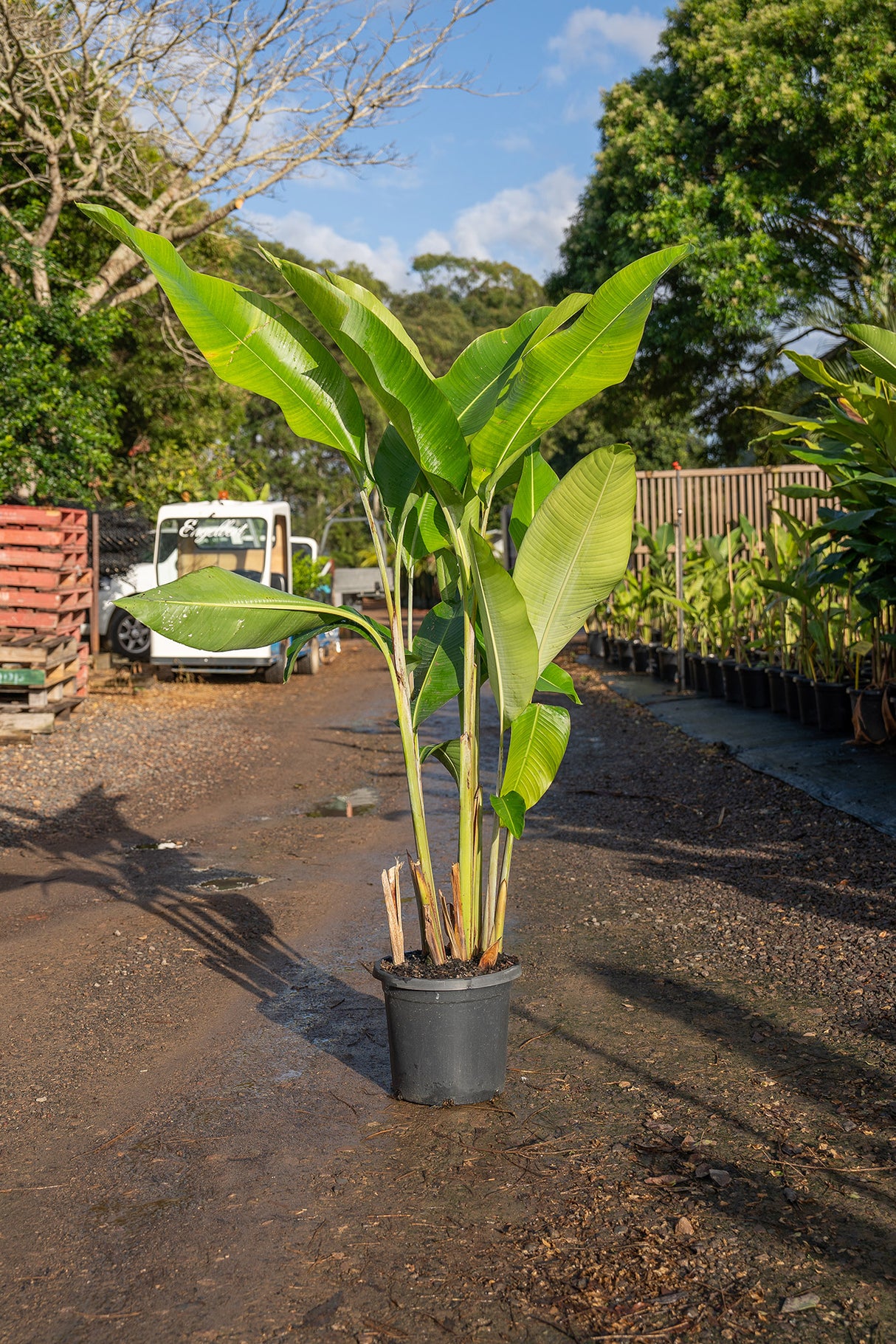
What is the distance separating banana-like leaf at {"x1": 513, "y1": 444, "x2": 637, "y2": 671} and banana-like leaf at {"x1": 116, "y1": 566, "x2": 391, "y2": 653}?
517 mm

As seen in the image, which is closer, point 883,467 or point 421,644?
point 421,644

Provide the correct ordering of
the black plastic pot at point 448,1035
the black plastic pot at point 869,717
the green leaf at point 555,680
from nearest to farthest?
the black plastic pot at point 448,1035 → the green leaf at point 555,680 → the black plastic pot at point 869,717

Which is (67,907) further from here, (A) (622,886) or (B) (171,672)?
(B) (171,672)

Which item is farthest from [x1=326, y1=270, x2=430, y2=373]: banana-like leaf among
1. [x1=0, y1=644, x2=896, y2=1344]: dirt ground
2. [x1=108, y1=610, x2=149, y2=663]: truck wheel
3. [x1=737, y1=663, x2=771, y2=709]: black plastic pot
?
[x1=108, y1=610, x2=149, y2=663]: truck wheel

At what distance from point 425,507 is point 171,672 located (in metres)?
13.6

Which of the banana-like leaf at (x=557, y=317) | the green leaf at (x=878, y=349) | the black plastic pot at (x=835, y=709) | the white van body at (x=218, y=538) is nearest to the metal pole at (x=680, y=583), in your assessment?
the black plastic pot at (x=835, y=709)

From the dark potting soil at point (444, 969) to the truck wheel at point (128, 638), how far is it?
14.7 m

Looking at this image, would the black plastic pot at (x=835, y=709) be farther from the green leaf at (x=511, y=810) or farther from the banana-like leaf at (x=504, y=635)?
the green leaf at (x=511, y=810)

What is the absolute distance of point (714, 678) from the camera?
12.5m

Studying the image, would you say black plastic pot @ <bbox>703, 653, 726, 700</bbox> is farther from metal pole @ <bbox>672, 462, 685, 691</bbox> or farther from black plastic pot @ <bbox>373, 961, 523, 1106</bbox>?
black plastic pot @ <bbox>373, 961, 523, 1106</bbox>

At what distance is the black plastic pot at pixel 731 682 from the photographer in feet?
38.5

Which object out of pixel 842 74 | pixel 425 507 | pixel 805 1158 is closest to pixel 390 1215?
pixel 805 1158

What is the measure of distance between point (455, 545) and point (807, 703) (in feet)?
23.3

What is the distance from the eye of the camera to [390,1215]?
279cm
